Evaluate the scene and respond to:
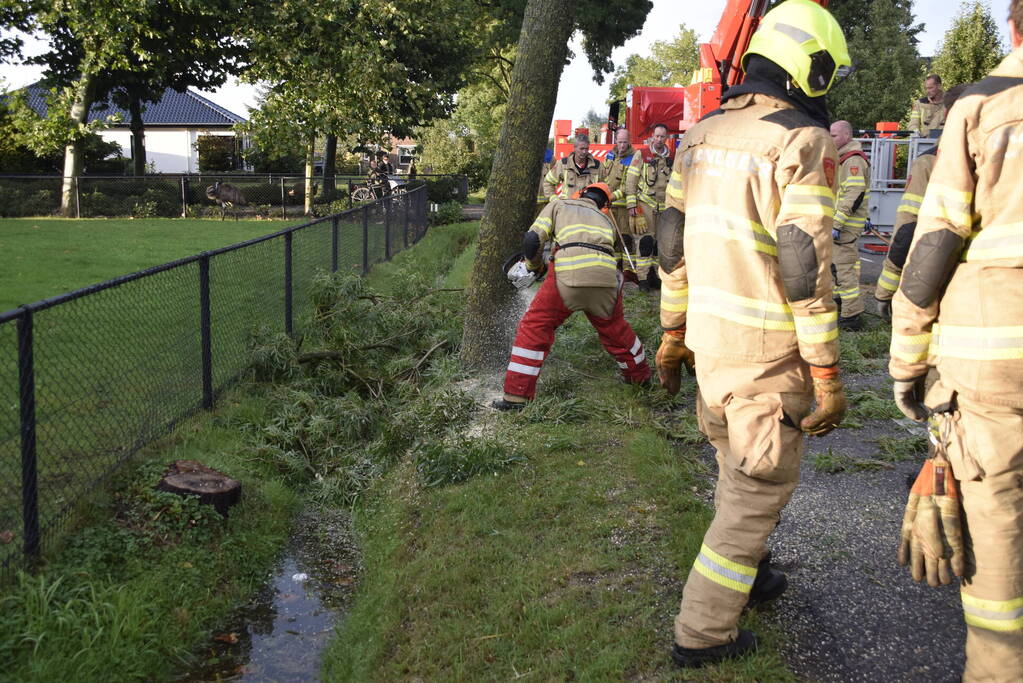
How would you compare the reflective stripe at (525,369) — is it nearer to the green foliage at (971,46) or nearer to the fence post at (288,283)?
the fence post at (288,283)

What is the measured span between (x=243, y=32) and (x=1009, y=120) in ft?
86.5

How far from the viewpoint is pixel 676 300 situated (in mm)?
3816


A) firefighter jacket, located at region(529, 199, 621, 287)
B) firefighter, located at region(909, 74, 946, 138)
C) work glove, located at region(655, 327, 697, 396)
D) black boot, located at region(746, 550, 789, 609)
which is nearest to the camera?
black boot, located at region(746, 550, 789, 609)

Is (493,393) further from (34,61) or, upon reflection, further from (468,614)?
(34,61)

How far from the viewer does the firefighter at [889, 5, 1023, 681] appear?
9.04 feet

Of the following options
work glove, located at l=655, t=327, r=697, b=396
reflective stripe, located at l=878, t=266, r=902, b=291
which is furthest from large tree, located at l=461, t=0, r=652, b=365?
work glove, located at l=655, t=327, r=697, b=396

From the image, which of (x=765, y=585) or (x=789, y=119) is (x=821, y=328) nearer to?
(x=789, y=119)

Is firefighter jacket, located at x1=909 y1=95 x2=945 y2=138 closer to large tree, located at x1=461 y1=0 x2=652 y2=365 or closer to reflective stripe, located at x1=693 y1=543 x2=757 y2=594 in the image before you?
large tree, located at x1=461 y1=0 x2=652 y2=365

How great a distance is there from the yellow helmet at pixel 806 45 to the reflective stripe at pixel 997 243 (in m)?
0.78

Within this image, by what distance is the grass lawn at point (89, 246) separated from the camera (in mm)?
12172

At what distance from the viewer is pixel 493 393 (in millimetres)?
6871

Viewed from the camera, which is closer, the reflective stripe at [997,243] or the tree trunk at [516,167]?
the reflective stripe at [997,243]

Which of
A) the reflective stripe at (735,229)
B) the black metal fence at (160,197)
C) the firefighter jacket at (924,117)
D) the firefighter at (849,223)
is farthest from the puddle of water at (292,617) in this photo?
the black metal fence at (160,197)

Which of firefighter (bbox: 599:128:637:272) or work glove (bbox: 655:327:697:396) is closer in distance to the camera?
work glove (bbox: 655:327:697:396)
